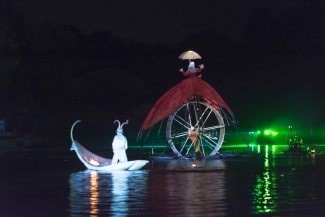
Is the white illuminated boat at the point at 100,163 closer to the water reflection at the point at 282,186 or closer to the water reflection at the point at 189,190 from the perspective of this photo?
the water reflection at the point at 189,190

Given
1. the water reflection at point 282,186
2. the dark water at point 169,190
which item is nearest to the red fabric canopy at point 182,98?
the dark water at point 169,190

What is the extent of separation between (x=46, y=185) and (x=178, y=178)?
15.9ft

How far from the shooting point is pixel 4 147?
187 feet

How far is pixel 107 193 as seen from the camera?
71.1 ft

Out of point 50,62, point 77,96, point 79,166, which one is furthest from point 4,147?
point 79,166

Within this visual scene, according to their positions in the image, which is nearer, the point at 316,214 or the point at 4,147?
the point at 316,214

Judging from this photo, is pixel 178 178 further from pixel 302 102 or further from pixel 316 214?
pixel 302 102

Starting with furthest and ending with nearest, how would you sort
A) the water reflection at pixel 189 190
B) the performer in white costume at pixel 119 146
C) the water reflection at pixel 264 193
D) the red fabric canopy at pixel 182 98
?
the red fabric canopy at pixel 182 98 < the performer in white costume at pixel 119 146 < the water reflection at pixel 264 193 < the water reflection at pixel 189 190

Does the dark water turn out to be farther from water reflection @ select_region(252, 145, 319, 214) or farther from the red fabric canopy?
the red fabric canopy

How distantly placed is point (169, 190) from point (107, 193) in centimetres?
200

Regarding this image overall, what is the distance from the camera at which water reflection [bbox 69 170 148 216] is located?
18.3m

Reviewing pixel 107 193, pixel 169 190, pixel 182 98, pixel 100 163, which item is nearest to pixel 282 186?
pixel 169 190

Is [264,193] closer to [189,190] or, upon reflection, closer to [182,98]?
[189,190]

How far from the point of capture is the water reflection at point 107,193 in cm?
1827
